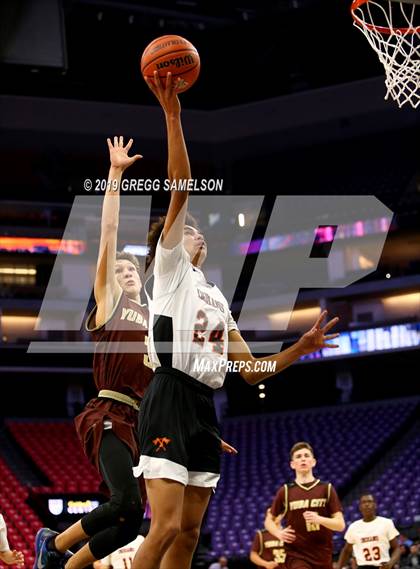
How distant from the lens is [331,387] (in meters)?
31.7

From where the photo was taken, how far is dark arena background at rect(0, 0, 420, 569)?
95.7ft

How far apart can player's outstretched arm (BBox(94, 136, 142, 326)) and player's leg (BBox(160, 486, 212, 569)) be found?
1.55 metres

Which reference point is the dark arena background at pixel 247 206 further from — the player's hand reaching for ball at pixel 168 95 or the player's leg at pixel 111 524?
the player's hand reaching for ball at pixel 168 95

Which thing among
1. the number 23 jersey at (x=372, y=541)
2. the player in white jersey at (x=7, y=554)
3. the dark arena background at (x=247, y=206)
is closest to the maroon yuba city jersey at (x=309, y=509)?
the number 23 jersey at (x=372, y=541)

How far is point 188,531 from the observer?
487 cm

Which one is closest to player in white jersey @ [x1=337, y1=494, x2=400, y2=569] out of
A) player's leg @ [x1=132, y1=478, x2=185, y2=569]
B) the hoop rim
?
the hoop rim

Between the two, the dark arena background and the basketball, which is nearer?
the basketball

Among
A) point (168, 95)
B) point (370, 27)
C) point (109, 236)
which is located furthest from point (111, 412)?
point (370, 27)

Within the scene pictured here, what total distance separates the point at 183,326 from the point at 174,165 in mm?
844

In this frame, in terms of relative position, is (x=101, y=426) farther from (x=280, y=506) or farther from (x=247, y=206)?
(x=247, y=206)

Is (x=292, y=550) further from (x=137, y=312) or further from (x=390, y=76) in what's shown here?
(x=390, y=76)

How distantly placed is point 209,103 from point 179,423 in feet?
88.4

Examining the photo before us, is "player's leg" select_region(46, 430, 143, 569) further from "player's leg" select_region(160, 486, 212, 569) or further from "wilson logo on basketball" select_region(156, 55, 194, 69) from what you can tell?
"wilson logo on basketball" select_region(156, 55, 194, 69)

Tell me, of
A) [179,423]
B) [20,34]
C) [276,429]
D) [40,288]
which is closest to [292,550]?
[179,423]
